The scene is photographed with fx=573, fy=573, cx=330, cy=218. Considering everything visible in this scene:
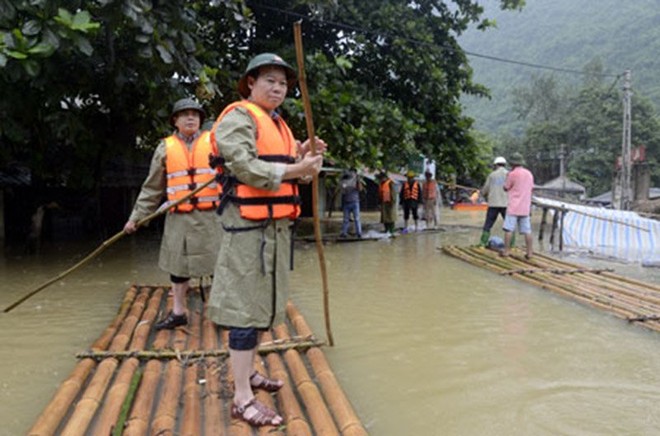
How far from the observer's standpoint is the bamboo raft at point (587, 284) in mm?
5035

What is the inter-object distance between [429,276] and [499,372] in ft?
11.9

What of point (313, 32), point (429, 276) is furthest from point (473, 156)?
point (429, 276)

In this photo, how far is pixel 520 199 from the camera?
794 centimetres

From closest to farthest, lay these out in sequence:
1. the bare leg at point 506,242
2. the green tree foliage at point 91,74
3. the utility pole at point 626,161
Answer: the green tree foliage at point 91,74 → the bare leg at point 506,242 → the utility pole at point 626,161

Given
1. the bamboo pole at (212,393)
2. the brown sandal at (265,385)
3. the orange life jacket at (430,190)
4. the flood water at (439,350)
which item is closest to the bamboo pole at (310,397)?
the brown sandal at (265,385)

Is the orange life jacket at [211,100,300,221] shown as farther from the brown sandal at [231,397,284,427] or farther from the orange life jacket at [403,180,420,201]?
the orange life jacket at [403,180,420,201]

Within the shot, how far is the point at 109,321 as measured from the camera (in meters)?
4.86

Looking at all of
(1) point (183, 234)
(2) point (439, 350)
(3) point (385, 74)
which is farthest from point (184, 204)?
(3) point (385, 74)

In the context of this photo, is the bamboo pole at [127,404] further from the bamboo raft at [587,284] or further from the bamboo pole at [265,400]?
the bamboo raft at [587,284]

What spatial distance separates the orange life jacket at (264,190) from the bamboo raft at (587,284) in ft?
11.0

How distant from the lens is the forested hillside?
5712 cm

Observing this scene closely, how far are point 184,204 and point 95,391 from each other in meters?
1.64

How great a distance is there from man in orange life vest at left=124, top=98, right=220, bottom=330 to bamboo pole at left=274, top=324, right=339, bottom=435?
3.67ft

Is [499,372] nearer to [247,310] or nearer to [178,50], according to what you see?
[247,310]
